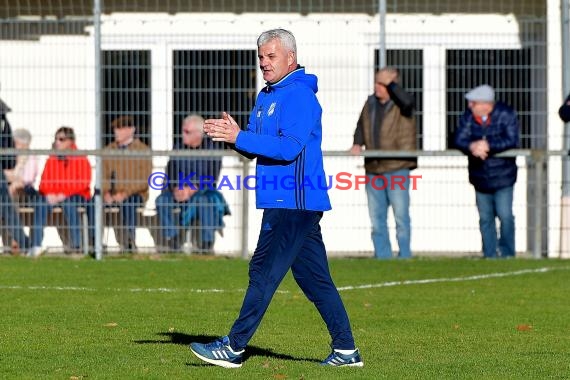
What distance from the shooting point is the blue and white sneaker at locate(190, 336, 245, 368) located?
8438mm

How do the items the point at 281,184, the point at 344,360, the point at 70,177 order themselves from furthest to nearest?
1. the point at 70,177
2. the point at 344,360
3. the point at 281,184

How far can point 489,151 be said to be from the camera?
1747cm

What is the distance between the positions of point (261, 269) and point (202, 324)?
2.74 m

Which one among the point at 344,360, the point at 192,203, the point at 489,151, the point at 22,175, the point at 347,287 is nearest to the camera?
the point at 344,360

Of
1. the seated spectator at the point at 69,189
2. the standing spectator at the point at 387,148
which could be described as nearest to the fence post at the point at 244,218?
the standing spectator at the point at 387,148

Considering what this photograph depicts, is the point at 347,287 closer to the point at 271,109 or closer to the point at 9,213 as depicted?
the point at 9,213

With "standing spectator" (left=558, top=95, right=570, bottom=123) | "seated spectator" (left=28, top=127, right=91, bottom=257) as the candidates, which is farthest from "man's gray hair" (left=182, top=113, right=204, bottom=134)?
"standing spectator" (left=558, top=95, right=570, bottom=123)

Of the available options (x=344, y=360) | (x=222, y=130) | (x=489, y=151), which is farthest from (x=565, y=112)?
(x=222, y=130)

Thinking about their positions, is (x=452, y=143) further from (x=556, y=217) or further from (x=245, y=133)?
(x=245, y=133)

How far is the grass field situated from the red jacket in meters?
0.83

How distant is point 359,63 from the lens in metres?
18.7

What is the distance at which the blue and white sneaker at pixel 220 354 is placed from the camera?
332 inches

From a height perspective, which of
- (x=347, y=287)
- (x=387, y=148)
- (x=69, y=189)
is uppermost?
(x=387, y=148)

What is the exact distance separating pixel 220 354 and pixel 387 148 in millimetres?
9516
